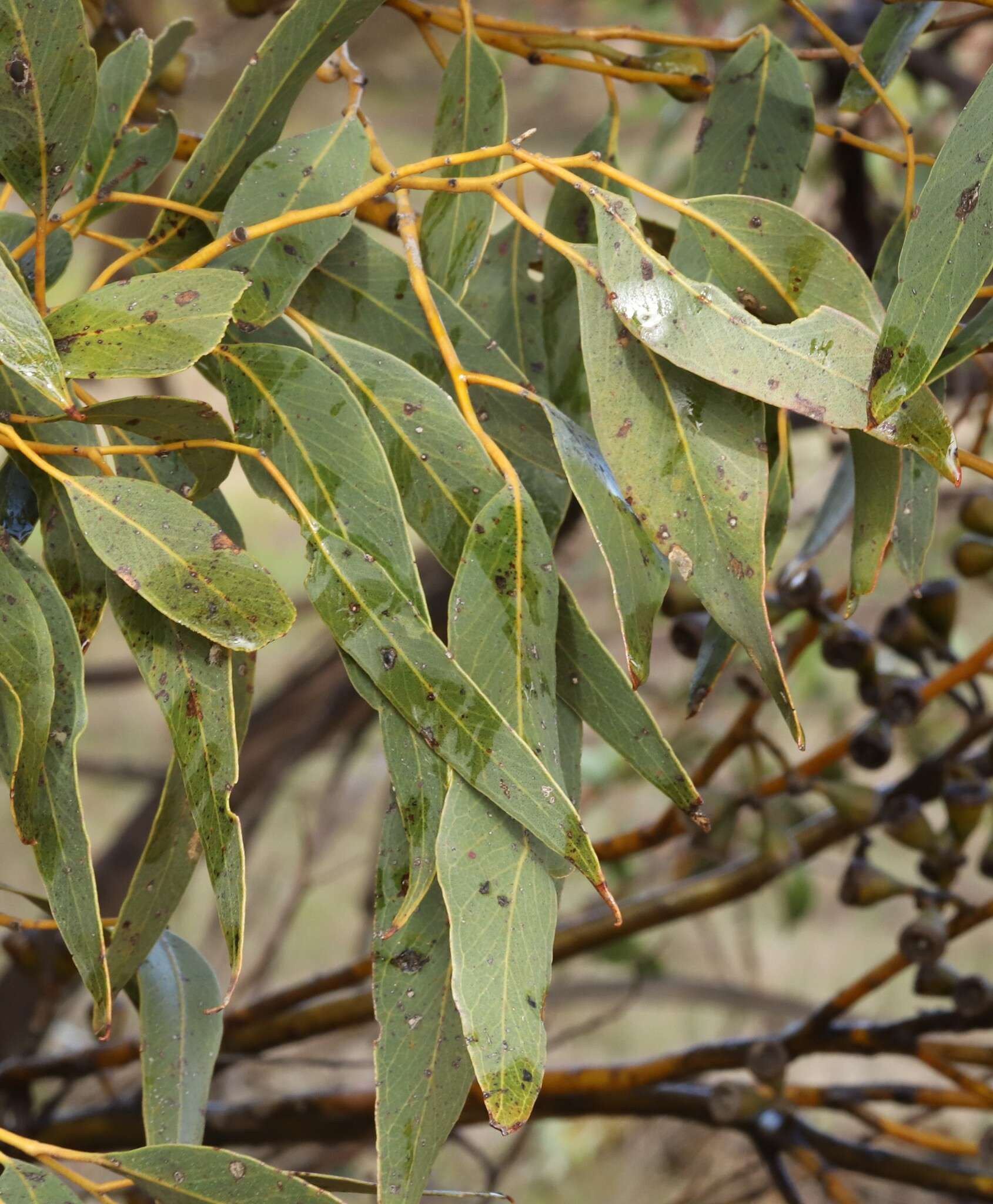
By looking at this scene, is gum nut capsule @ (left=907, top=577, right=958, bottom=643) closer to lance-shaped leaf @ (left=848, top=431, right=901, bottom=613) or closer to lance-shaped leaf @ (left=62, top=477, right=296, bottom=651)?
lance-shaped leaf @ (left=848, top=431, right=901, bottom=613)

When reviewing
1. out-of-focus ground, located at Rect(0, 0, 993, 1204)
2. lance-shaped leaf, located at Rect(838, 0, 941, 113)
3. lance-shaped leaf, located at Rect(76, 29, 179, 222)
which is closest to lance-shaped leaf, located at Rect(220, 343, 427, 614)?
lance-shaped leaf, located at Rect(76, 29, 179, 222)

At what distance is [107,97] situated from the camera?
46 centimetres

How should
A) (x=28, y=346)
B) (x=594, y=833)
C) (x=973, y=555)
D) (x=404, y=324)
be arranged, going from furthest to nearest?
(x=594, y=833), (x=973, y=555), (x=404, y=324), (x=28, y=346)

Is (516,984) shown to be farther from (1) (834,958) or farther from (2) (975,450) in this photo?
(1) (834,958)

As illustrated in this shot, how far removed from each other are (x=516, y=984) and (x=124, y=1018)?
0.71 meters

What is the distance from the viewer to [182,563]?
350 millimetres

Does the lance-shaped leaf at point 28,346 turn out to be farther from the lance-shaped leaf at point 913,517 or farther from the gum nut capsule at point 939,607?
the gum nut capsule at point 939,607

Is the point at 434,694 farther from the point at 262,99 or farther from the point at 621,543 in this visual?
the point at 262,99

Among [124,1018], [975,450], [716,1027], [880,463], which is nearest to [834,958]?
[716,1027]

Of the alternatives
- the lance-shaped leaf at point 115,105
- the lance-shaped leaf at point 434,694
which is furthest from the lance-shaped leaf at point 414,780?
the lance-shaped leaf at point 115,105

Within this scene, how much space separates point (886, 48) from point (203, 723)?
390 millimetres

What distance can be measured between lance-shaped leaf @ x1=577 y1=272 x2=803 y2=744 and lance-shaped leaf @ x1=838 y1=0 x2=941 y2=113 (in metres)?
0.21

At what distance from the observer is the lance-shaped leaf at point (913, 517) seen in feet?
1.44

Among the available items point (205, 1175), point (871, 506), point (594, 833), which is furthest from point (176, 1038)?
point (594, 833)
